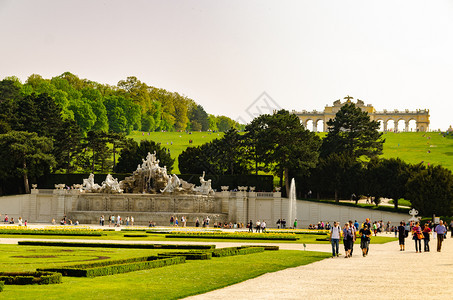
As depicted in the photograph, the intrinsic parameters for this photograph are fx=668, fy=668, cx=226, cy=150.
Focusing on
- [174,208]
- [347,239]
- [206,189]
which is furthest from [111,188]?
[347,239]

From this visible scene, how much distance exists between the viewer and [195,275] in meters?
16.4

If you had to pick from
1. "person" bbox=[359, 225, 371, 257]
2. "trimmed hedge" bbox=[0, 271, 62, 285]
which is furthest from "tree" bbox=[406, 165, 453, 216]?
"trimmed hedge" bbox=[0, 271, 62, 285]

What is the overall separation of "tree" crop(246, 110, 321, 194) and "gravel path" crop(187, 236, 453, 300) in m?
50.1

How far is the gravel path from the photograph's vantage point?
13.1 metres

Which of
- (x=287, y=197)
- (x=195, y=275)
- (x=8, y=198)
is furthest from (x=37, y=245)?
(x=287, y=197)

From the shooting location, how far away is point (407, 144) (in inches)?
4441

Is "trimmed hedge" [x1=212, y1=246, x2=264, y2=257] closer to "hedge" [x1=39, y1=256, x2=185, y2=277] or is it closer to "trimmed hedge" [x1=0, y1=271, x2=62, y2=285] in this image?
"hedge" [x1=39, y1=256, x2=185, y2=277]

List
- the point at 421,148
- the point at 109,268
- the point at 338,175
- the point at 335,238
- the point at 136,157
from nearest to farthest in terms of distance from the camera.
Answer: the point at 109,268, the point at 335,238, the point at 338,175, the point at 136,157, the point at 421,148

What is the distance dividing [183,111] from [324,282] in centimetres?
13367

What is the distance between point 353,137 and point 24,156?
40116mm

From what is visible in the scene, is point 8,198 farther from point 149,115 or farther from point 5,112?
point 149,115

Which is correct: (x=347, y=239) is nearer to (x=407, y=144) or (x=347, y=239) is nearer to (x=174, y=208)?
(x=174, y=208)

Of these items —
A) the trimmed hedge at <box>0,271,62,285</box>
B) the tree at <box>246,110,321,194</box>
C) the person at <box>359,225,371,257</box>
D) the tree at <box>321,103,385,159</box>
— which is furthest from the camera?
the tree at <box>321,103,385,159</box>

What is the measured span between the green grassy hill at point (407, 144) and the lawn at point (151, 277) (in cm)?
7088
